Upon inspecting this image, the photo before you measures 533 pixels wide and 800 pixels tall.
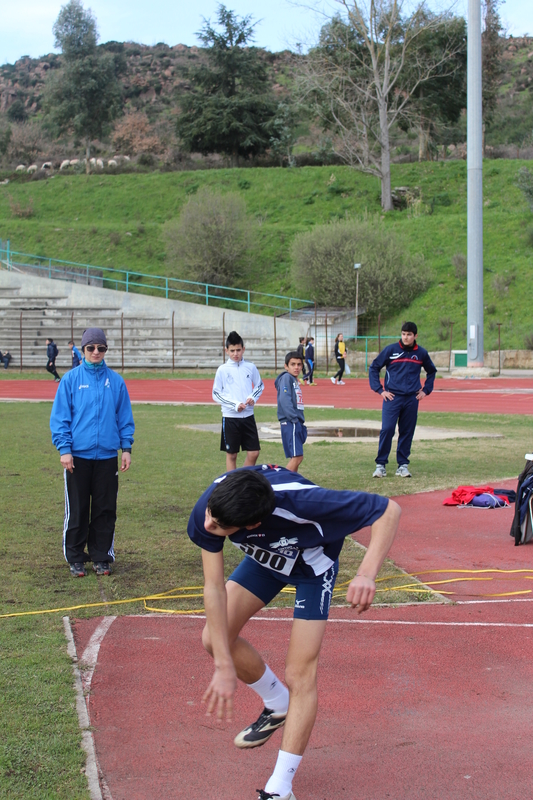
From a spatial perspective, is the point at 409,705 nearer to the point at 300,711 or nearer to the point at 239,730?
the point at 239,730

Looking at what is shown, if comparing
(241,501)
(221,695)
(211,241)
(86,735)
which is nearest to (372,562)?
(241,501)

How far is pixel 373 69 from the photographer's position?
5503 cm

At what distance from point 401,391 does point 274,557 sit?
26.6 feet

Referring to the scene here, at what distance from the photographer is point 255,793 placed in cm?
328

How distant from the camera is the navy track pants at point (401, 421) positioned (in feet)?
36.7

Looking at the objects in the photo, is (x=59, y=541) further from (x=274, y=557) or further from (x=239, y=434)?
(x=274, y=557)

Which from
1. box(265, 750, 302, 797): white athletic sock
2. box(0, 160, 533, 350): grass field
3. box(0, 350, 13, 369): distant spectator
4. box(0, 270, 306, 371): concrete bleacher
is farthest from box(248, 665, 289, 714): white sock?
box(0, 350, 13, 369): distant spectator

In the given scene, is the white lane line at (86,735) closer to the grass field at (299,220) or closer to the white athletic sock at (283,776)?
the white athletic sock at (283,776)

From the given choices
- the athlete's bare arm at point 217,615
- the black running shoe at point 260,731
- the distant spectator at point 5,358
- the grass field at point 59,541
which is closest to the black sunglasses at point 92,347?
the grass field at point 59,541

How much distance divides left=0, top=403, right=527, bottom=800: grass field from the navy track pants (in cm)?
45

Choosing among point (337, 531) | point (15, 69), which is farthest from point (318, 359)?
point (15, 69)

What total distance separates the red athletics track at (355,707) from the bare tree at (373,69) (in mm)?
53338

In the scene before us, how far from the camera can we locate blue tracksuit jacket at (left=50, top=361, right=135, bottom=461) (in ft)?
21.1

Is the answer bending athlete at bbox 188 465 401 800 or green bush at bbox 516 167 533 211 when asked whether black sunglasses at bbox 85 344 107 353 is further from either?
green bush at bbox 516 167 533 211
